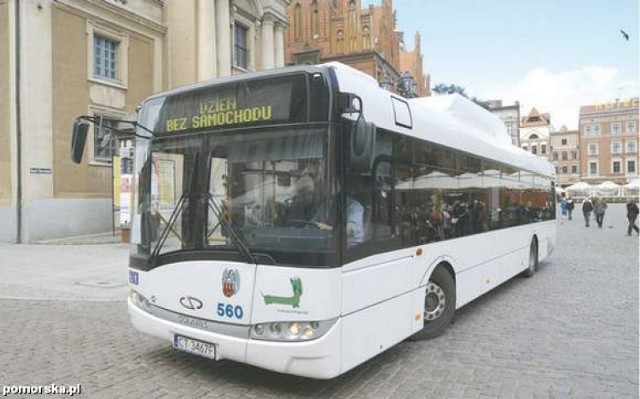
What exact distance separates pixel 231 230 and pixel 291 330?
96cm

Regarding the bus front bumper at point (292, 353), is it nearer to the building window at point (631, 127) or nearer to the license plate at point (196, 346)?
the license plate at point (196, 346)

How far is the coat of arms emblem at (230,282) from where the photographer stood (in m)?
4.28

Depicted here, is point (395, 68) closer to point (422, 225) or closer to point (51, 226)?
point (51, 226)

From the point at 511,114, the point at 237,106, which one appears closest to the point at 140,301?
the point at 237,106

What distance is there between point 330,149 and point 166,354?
2939 millimetres

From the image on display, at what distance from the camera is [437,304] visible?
613cm

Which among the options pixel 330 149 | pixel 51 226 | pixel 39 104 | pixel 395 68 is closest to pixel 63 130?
pixel 39 104

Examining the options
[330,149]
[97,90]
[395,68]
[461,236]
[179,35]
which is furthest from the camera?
[395,68]

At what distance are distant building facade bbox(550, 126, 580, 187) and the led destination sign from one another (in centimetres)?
10708

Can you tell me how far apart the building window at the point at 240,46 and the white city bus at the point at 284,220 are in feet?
82.1

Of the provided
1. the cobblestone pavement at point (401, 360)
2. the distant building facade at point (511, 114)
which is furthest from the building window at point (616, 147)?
the cobblestone pavement at point (401, 360)

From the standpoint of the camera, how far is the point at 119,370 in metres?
5.00

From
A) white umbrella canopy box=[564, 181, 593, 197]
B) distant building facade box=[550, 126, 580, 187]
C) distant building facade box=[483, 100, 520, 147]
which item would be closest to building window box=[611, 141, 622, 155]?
distant building facade box=[550, 126, 580, 187]

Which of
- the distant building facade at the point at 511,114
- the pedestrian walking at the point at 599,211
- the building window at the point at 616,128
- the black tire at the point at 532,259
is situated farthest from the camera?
the building window at the point at 616,128
